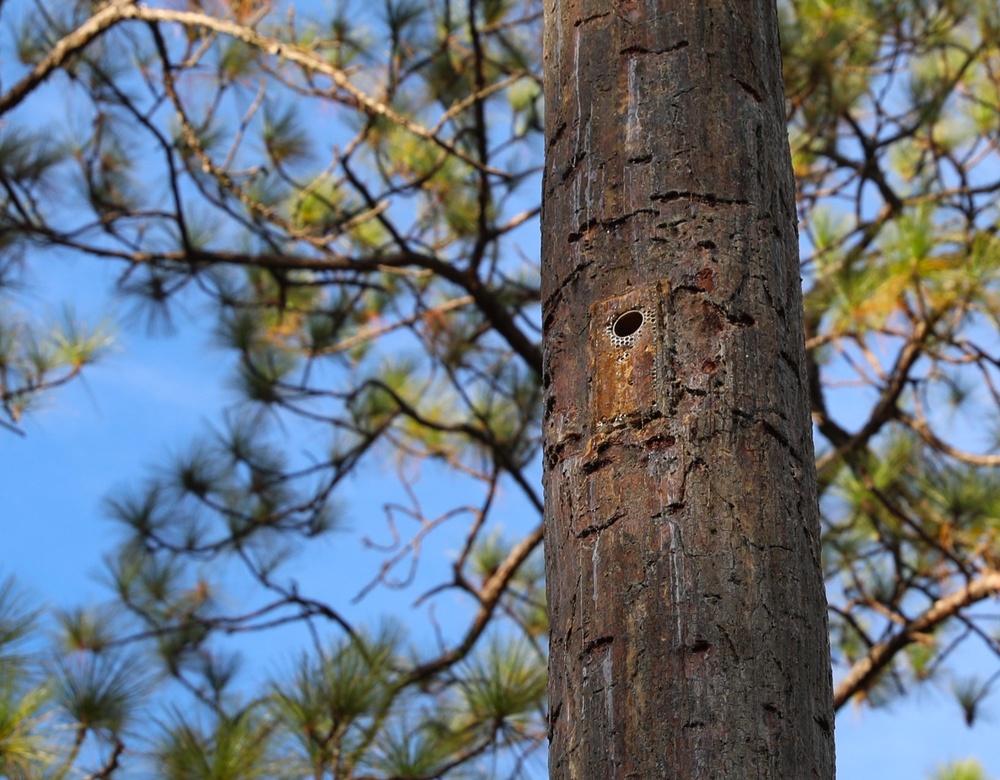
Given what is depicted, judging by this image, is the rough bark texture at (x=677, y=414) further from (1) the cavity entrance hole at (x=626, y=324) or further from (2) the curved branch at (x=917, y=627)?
(2) the curved branch at (x=917, y=627)

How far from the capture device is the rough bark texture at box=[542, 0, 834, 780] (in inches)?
24.6

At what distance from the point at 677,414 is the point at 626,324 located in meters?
0.06

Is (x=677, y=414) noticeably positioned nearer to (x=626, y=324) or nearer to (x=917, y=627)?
(x=626, y=324)

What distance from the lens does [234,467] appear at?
398cm

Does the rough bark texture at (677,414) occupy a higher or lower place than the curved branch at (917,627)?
lower

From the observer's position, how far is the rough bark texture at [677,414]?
2.05 feet

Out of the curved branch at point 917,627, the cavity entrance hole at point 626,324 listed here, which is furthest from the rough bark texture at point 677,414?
the curved branch at point 917,627

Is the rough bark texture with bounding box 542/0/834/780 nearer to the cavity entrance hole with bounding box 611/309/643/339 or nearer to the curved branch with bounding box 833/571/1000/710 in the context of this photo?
the cavity entrance hole with bounding box 611/309/643/339

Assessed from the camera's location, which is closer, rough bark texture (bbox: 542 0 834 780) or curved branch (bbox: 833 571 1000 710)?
rough bark texture (bbox: 542 0 834 780)

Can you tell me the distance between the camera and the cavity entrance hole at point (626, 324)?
2.37 feet

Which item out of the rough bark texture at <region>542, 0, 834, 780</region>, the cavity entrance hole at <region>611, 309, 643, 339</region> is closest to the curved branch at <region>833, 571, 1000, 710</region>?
the rough bark texture at <region>542, 0, 834, 780</region>

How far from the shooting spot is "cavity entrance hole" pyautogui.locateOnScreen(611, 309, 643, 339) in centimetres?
72

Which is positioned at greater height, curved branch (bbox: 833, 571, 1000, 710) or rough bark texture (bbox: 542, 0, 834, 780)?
curved branch (bbox: 833, 571, 1000, 710)

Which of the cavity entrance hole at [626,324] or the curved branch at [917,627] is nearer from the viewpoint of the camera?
the cavity entrance hole at [626,324]
